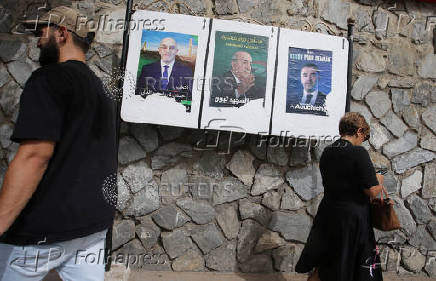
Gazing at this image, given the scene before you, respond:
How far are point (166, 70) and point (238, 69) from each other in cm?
71

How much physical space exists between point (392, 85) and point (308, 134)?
122 centimetres

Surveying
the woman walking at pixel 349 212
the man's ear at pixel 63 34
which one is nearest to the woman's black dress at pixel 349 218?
the woman walking at pixel 349 212

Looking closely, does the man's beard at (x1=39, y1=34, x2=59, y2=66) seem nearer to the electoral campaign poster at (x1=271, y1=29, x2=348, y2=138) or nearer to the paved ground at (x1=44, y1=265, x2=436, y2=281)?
the paved ground at (x1=44, y1=265, x2=436, y2=281)

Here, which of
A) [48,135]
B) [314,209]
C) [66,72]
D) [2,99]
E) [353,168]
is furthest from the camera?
[314,209]

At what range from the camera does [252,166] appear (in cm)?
359

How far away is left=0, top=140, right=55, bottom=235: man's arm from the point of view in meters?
1.39

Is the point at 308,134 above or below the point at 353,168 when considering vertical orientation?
above

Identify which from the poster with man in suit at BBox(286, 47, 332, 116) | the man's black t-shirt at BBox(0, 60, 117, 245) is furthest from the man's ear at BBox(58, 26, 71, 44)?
the poster with man in suit at BBox(286, 47, 332, 116)

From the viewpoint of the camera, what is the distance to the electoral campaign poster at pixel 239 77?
3348mm

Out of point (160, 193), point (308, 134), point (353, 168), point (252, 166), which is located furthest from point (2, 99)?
point (353, 168)

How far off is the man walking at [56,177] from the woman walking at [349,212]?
5.48 feet

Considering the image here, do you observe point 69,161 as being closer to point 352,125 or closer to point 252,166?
point 352,125

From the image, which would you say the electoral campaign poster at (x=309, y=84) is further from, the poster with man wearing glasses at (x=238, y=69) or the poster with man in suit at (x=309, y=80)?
the poster with man wearing glasses at (x=238, y=69)

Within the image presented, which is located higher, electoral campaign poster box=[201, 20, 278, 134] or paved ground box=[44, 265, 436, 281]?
electoral campaign poster box=[201, 20, 278, 134]
